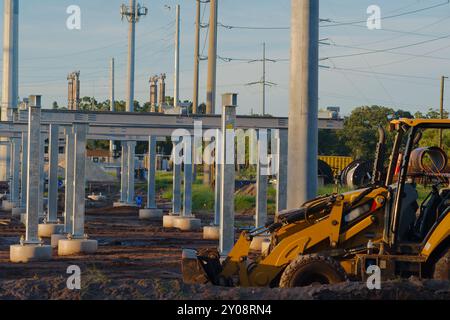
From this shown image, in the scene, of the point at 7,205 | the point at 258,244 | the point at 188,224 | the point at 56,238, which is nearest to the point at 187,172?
the point at 188,224

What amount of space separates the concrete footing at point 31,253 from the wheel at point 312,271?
35.0 ft

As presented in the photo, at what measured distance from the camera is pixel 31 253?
22312 millimetres

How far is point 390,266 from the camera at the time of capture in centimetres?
1268

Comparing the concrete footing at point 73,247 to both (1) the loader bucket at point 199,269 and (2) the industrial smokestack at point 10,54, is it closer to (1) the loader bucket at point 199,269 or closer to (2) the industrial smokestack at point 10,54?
(1) the loader bucket at point 199,269

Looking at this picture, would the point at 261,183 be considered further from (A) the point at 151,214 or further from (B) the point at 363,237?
(A) the point at 151,214

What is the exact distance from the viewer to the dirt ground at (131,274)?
11.3 meters

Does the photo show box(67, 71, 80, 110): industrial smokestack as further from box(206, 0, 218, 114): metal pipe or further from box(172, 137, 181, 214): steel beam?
box(172, 137, 181, 214): steel beam

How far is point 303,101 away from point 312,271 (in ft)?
15.5

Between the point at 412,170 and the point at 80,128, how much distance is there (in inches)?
463

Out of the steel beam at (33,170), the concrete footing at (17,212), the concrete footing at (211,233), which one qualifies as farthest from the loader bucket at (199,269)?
the concrete footing at (17,212)

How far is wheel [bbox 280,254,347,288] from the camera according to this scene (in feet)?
41.9

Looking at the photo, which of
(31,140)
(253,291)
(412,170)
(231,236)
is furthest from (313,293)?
(31,140)

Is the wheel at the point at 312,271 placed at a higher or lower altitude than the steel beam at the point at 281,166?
lower
